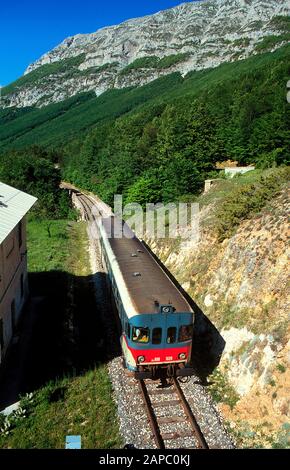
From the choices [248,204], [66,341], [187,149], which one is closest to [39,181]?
[187,149]

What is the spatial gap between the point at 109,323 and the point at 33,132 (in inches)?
7151

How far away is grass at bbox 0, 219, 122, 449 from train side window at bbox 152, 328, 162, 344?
9.33 ft

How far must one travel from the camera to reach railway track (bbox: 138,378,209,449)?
12.2 metres

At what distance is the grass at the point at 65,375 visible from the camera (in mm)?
12719

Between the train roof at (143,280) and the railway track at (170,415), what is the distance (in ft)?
10.2

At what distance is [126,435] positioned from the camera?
40.6 ft

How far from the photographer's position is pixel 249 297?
16.9m

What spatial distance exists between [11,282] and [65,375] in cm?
550

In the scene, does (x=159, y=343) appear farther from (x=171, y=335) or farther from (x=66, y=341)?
(x=66, y=341)

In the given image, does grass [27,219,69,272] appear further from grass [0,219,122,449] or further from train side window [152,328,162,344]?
train side window [152,328,162,344]

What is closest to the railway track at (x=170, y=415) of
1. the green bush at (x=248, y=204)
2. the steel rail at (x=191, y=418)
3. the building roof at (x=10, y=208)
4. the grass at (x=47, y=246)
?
the steel rail at (x=191, y=418)

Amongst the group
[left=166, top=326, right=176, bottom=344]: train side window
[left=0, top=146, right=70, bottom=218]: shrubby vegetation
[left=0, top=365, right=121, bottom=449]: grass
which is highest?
[left=0, top=146, right=70, bottom=218]: shrubby vegetation

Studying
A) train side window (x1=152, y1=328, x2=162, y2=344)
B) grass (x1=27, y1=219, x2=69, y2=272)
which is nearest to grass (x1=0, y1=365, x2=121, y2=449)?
train side window (x1=152, y1=328, x2=162, y2=344)

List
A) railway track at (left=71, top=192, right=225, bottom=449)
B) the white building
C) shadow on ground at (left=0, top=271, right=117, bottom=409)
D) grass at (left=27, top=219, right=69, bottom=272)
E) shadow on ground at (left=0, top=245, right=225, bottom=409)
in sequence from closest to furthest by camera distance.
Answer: railway track at (left=71, top=192, right=225, bottom=449), shadow on ground at (left=0, top=271, right=117, bottom=409), shadow on ground at (left=0, top=245, right=225, bottom=409), the white building, grass at (left=27, top=219, right=69, bottom=272)
